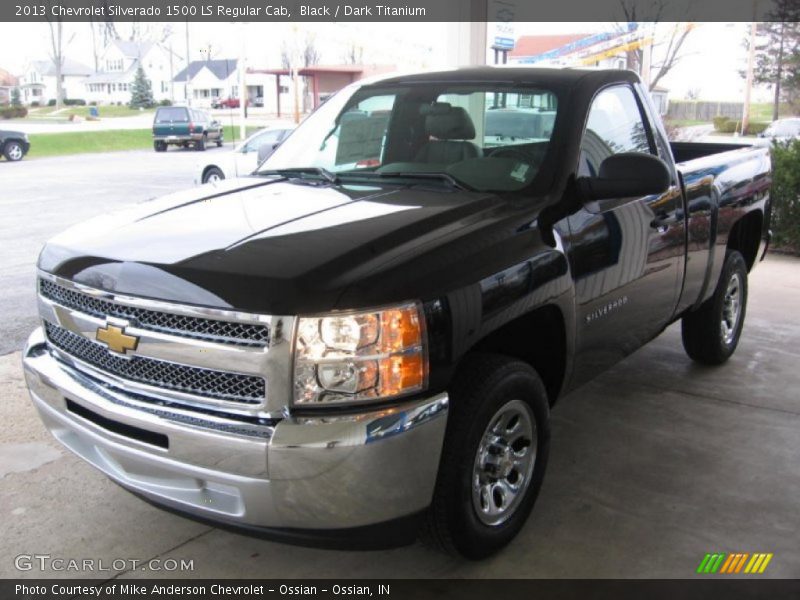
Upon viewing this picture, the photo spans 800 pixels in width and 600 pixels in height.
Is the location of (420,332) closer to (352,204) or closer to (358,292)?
(358,292)

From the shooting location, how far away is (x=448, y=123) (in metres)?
3.82

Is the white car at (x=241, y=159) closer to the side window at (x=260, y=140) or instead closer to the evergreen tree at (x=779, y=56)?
the side window at (x=260, y=140)

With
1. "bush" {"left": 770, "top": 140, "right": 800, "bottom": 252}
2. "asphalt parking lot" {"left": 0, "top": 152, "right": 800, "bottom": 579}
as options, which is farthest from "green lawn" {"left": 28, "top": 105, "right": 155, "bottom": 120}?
"asphalt parking lot" {"left": 0, "top": 152, "right": 800, "bottom": 579}

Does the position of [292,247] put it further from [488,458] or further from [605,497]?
[605,497]

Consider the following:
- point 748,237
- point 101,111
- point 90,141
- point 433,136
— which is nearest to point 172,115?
point 90,141

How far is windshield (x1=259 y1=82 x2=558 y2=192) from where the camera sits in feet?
11.5

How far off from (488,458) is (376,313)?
0.88m

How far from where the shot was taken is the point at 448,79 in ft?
13.2

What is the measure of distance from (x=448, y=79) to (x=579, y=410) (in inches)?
81.1

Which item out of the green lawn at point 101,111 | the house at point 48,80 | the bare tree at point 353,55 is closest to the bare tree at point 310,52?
the bare tree at point 353,55

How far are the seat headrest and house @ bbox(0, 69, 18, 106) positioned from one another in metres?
16.6

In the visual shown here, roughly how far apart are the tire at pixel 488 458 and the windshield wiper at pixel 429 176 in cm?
89

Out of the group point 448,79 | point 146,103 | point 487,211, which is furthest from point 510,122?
point 146,103

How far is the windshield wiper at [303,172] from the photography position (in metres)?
3.71
